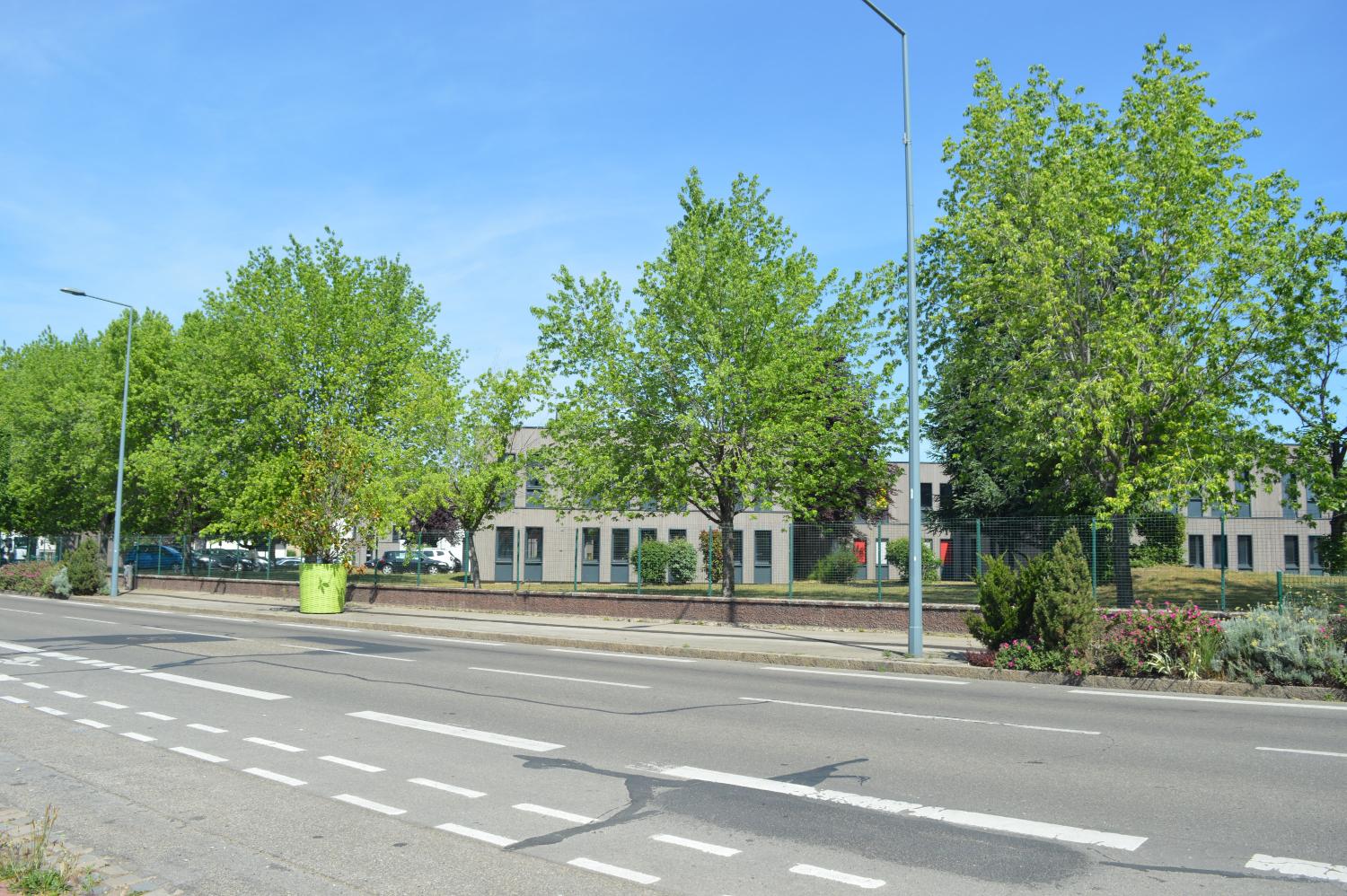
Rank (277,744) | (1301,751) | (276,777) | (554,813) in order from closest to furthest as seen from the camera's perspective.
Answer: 1. (554,813)
2. (276,777)
3. (277,744)
4. (1301,751)

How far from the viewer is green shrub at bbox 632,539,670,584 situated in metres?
46.5

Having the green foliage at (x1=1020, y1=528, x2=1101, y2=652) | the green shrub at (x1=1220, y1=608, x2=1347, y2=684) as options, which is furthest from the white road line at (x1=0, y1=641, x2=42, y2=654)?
the green shrub at (x1=1220, y1=608, x2=1347, y2=684)

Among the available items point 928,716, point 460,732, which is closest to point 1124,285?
point 928,716

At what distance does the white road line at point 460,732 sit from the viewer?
29.7 feet

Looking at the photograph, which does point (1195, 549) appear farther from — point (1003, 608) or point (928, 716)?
point (928, 716)

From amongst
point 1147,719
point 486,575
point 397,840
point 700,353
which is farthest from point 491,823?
point 486,575

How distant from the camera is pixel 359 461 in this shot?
30.9 meters

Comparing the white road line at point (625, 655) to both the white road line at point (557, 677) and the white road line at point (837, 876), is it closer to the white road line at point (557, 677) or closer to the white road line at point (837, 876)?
the white road line at point (557, 677)

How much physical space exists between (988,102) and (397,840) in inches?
1088

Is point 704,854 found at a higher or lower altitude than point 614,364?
lower

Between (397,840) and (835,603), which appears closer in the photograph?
(397,840)

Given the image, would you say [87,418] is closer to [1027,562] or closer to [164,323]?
[164,323]

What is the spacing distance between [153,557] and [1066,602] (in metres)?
42.9

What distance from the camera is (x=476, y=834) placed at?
20.1 feet
